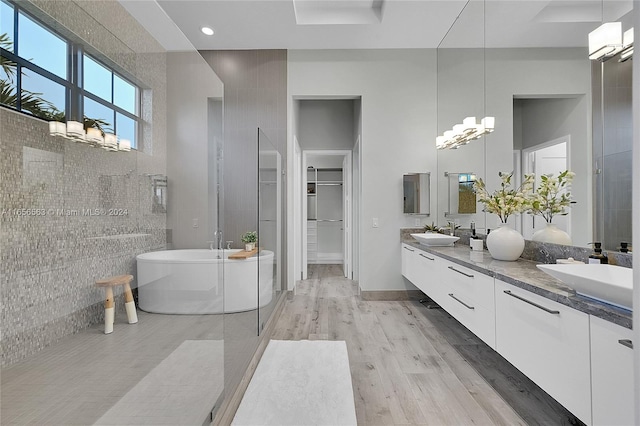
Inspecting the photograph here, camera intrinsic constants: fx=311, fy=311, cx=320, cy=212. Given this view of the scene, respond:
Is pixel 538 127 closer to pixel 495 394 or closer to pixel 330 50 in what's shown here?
pixel 495 394

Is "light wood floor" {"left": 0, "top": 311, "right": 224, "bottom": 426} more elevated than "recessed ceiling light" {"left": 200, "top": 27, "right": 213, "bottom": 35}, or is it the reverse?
"recessed ceiling light" {"left": 200, "top": 27, "right": 213, "bottom": 35}

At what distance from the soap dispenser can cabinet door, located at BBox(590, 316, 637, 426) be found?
696 millimetres

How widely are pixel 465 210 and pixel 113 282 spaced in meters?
3.44

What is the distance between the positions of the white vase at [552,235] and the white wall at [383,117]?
1811mm

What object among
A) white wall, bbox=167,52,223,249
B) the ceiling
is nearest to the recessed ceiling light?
the ceiling

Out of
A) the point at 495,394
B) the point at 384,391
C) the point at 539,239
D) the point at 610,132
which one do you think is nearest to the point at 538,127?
the point at 610,132

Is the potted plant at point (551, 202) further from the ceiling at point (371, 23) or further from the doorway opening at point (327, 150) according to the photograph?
Result: the doorway opening at point (327, 150)

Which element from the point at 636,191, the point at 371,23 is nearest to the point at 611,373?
the point at 636,191

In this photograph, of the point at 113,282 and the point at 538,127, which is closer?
the point at 113,282

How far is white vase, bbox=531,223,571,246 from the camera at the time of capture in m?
2.09

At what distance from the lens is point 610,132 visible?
1766 mm

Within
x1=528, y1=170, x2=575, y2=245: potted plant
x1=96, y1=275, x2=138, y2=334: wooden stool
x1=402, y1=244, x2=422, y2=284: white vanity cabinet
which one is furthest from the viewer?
x1=402, y1=244, x2=422, y2=284: white vanity cabinet

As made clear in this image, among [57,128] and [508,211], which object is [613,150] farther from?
[57,128]

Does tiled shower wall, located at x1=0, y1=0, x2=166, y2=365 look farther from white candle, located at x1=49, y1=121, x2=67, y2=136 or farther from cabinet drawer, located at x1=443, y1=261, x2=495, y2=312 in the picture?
cabinet drawer, located at x1=443, y1=261, x2=495, y2=312
